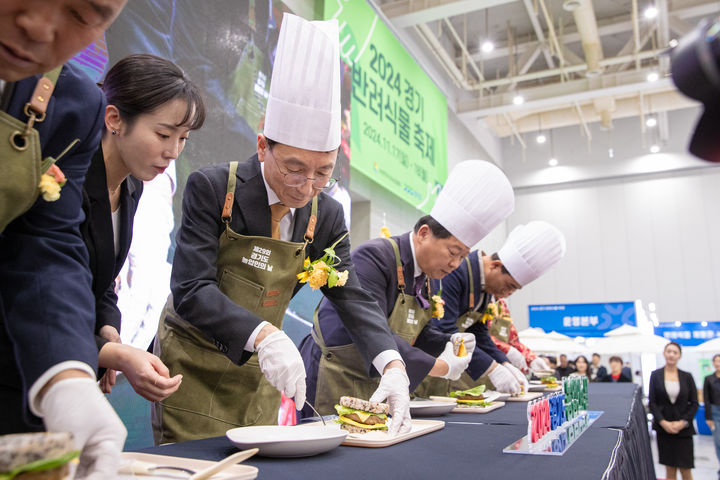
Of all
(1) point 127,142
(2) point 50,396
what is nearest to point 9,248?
(2) point 50,396

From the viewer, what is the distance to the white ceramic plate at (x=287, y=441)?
1138 mm

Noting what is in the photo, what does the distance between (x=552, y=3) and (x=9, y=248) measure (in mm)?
9774

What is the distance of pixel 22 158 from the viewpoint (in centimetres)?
90

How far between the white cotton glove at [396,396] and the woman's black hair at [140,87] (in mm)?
949

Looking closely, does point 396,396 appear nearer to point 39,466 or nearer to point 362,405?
point 362,405

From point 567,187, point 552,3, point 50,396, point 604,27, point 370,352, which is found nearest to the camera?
point 50,396

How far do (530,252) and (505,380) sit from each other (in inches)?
50.0

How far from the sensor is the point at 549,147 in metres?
14.3

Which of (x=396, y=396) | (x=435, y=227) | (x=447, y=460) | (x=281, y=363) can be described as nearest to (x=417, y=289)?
(x=435, y=227)

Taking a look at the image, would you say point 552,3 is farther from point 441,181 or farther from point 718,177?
point 718,177

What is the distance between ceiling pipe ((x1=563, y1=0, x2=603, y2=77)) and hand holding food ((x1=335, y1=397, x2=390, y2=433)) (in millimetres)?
7124

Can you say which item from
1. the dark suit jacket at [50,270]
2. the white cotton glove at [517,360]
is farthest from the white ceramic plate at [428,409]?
the white cotton glove at [517,360]

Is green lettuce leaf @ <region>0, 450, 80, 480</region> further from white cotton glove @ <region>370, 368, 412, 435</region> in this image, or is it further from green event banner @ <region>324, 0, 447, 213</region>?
green event banner @ <region>324, 0, 447, 213</region>

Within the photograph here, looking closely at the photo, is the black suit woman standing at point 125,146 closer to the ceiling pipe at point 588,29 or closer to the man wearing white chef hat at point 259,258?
the man wearing white chef hat at point 259,258
